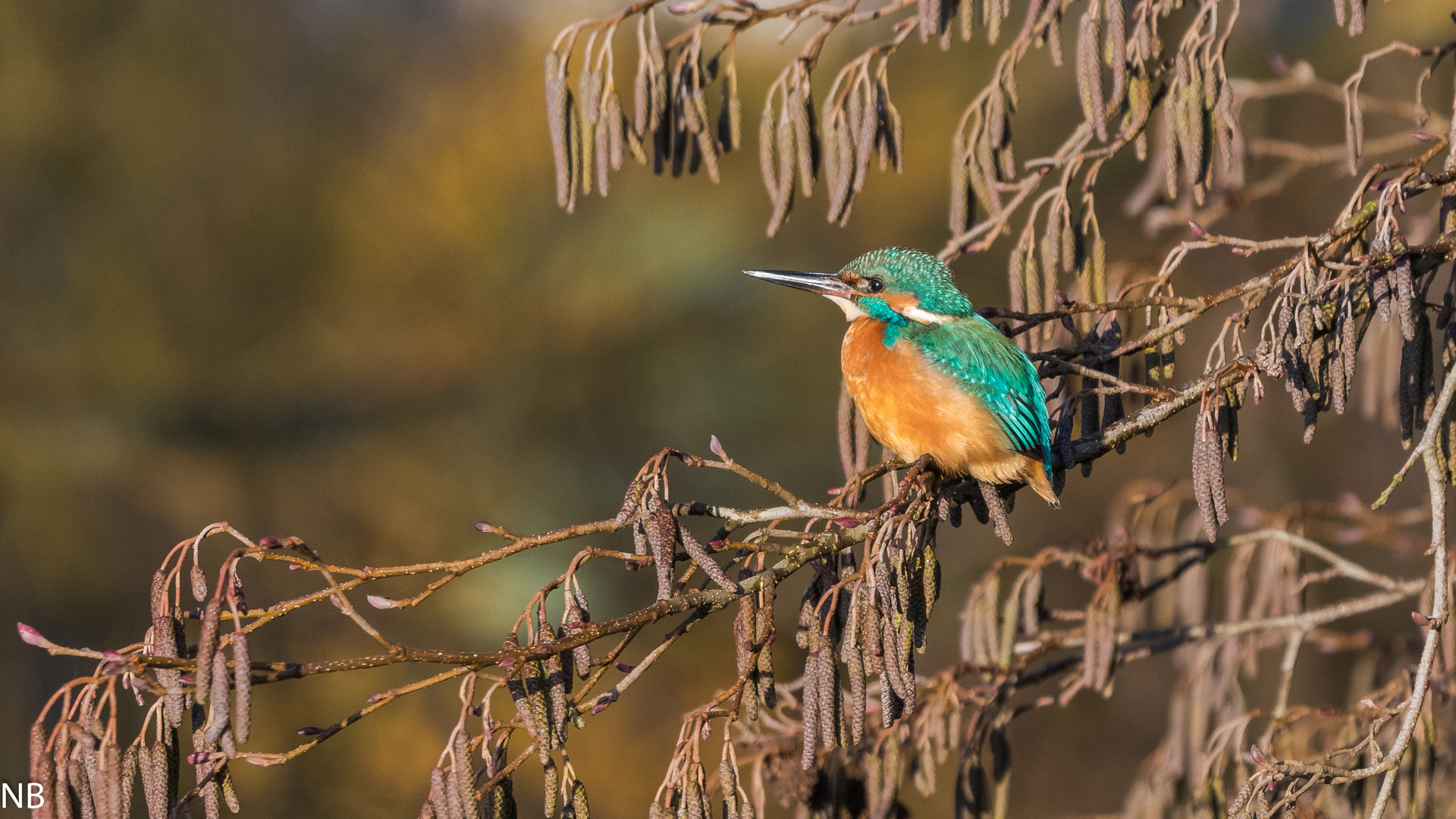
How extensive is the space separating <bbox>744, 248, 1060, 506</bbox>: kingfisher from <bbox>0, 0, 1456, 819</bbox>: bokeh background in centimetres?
453

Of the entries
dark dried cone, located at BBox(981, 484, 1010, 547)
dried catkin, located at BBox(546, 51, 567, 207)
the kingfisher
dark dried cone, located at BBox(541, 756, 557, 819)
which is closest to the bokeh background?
the kingfisher

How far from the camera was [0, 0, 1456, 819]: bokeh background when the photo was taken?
7.77 m

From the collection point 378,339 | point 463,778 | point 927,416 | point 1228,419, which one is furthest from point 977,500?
point 378,339

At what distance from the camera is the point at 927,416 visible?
104 inches

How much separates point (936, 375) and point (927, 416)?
0.15 m

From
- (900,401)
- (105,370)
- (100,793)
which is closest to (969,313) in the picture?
(900,401)

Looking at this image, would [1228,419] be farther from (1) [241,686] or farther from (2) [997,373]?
(1) [241,686]

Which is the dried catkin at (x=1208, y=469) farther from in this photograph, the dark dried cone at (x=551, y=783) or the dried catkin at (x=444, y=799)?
the dried catkin at (x=444, y=799)

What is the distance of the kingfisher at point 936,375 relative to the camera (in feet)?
8.53

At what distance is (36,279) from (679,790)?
824 centimetres

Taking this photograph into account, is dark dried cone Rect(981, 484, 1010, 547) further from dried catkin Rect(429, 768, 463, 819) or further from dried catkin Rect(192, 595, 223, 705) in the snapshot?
dried catkin Rect(192, 595, 223, 705)

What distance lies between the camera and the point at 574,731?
8195mm

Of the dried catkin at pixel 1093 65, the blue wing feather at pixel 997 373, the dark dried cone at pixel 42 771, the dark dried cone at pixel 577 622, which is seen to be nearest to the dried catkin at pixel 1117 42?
the dried catkin at pixel 1093 65

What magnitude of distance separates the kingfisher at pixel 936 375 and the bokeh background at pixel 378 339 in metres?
4.53
